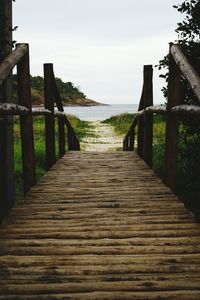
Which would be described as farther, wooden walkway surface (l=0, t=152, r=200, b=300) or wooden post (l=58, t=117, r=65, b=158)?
wooden post (l=58, t=117, r=65, b=158)

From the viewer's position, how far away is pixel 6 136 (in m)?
4.32

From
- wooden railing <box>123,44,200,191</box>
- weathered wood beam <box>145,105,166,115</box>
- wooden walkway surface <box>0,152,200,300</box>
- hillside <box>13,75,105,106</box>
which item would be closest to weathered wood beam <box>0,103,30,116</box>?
wooden walkway surface <box>0,152,200,300</box>

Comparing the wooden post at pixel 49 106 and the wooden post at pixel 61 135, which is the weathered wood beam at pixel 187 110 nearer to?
the wooden post at pixel 49 106

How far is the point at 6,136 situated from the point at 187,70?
194 cm

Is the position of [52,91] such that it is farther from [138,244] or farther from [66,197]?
[138,244]

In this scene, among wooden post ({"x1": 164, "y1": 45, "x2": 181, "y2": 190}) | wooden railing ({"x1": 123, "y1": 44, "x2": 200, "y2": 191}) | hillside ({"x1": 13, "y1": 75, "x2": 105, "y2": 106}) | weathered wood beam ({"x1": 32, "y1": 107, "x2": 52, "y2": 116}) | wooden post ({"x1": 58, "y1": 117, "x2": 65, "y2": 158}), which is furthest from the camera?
hillside ({"x1": 13, "y1": 75, "x2": 105, "y2": 106})

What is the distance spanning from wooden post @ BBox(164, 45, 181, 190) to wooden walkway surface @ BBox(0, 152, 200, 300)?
215 millimetres

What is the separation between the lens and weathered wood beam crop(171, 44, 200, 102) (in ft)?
9.46

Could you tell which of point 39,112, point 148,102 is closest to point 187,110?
point 39,112

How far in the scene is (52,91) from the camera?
21.6 ft

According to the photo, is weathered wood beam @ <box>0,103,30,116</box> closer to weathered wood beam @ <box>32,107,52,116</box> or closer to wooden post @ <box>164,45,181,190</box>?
weathered wood beam @ <box>32,107,52,116</box>

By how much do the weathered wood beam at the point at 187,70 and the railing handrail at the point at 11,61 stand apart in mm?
1302

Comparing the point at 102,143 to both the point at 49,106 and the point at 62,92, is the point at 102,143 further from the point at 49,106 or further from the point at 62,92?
the point at 62,92

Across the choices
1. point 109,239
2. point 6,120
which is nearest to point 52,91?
point 6,120
